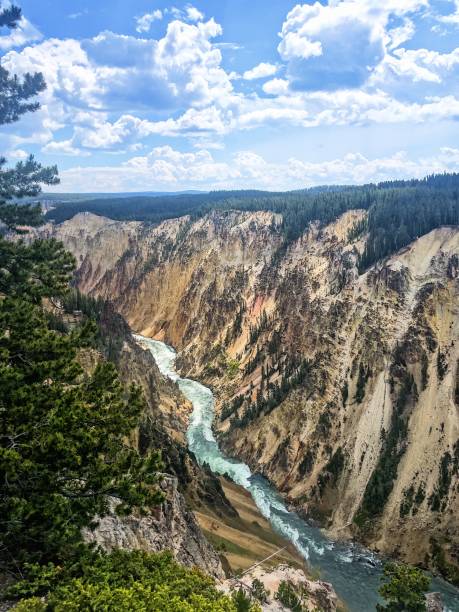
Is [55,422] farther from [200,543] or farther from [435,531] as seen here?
[435,531]

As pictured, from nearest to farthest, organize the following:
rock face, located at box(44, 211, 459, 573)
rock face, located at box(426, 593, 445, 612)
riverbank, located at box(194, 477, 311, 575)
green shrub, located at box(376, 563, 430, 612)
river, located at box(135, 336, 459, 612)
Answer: green shrub, located at box(376, 563, 430, 612), rock face, located at box(426, 593, 445, 612), riverbank, located at box(194, 477, 311, 575), river, located at box(135, 336, 459, 612), rock face, located at box(44, 211, 459, 573)

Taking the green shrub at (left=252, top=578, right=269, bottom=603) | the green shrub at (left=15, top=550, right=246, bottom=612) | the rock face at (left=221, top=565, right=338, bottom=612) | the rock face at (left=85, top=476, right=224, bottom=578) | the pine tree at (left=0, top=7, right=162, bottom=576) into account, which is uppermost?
the pine tree at (left=0, top=7, right=162, bottom=576)

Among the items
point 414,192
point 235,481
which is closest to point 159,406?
point 235,481

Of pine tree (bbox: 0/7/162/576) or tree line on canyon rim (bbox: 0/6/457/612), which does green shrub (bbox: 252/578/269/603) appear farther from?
pine tree (bbox: 0/7/162/576)

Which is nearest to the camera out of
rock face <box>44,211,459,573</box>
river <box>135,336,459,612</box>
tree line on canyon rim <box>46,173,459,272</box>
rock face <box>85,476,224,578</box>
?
rock face <box>85,476,224,578</box>

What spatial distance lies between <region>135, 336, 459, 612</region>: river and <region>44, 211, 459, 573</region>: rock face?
63.3 inches

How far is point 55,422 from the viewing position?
16.1 meters

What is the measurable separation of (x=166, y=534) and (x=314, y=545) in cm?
2835

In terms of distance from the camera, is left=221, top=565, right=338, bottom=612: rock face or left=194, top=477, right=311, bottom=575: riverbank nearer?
left=221, top=565, right=338, bottom=612: rock face

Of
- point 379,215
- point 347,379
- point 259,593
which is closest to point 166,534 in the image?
point 259,593

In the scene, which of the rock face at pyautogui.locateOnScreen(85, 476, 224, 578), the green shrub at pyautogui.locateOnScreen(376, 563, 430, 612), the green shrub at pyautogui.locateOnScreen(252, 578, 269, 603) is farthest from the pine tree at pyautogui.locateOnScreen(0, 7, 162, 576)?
the green shrub at pyautogui.locateOnScreen(376, 563, 430, 612)

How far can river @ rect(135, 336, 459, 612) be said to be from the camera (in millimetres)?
41375

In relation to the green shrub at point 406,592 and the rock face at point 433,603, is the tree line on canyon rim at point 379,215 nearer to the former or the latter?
the rock face at point 433,603

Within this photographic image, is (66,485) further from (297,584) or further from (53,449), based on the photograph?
(297,584)
